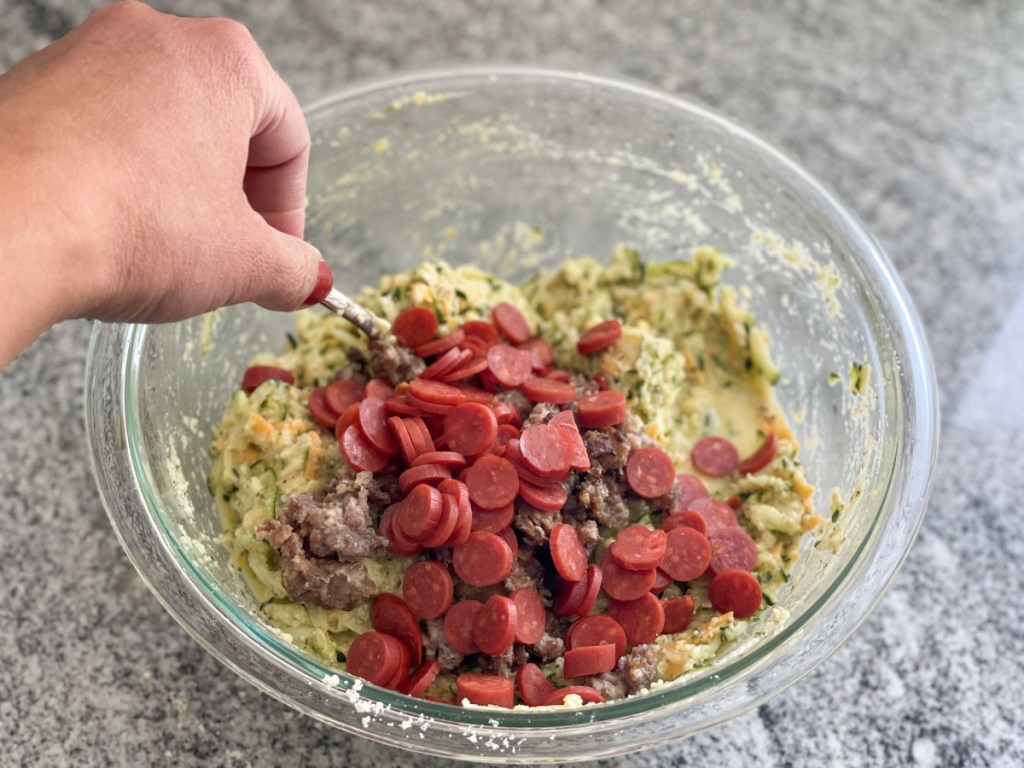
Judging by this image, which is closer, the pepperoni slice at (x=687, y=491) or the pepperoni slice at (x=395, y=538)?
the pepperoni slice at (x=395, y=538)

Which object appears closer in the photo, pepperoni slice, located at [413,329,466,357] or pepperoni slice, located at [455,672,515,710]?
pepperoni slice, located at [455,672,515,710]

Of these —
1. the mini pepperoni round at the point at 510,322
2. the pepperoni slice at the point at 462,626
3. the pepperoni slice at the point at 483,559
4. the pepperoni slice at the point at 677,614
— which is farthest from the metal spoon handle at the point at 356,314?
the pepperoni slice at the point at 677,614

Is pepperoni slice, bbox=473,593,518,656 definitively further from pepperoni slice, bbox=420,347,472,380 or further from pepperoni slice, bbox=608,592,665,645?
pepperoni slice, bbox=420,347,472,380

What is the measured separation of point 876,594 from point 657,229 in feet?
3.85

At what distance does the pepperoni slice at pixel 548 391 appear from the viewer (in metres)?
2.08

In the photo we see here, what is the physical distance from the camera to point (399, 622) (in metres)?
1.87

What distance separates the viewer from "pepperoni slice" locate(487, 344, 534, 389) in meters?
2.13

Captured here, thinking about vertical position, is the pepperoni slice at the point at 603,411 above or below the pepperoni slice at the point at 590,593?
above

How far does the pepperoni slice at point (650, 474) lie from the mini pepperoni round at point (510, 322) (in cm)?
46

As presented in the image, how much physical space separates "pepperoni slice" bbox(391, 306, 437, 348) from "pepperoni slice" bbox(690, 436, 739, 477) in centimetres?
69

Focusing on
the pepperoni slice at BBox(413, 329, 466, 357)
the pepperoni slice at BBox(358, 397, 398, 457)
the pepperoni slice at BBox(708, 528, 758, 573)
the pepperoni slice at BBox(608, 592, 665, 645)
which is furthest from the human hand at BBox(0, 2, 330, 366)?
the pepperoni slice at BBox(708, 528, 758, 573)

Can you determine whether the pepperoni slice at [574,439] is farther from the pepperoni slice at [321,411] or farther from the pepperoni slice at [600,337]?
the pepperoni slice at [321,411]

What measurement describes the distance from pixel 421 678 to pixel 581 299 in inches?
42.0

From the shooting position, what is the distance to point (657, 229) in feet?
8.50
